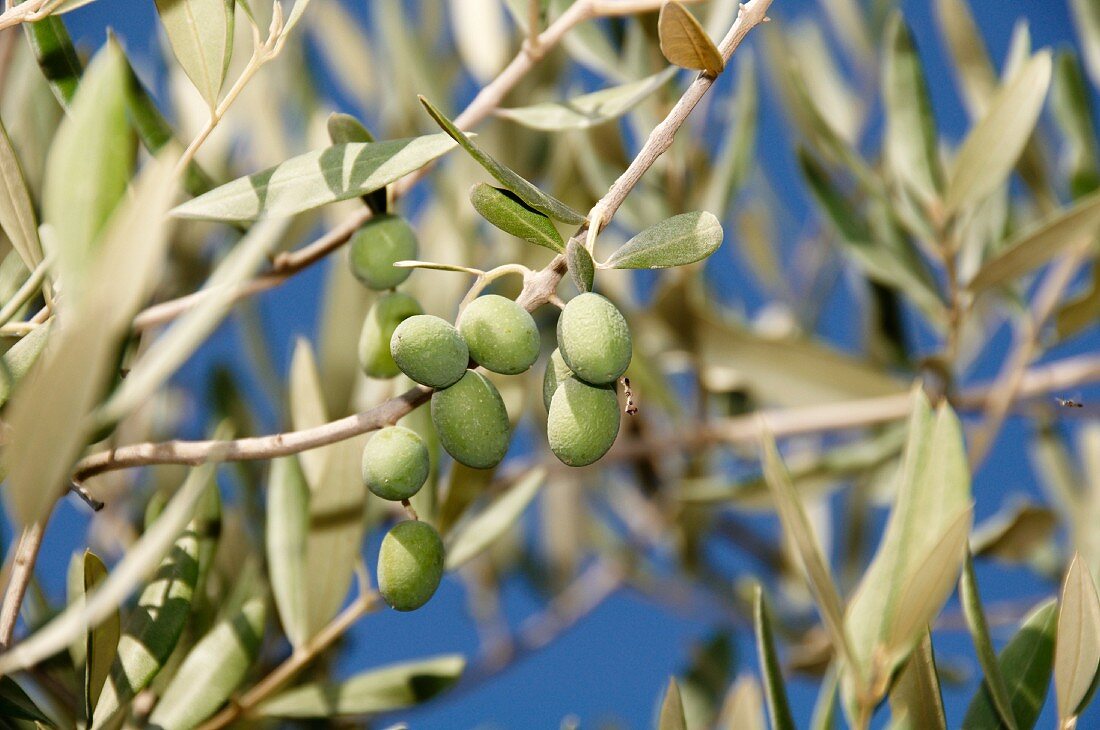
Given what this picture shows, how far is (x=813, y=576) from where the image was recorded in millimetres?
434

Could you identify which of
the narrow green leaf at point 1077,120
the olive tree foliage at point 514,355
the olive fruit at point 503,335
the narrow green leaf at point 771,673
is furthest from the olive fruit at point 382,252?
the narrow green leaf at point 1077,120

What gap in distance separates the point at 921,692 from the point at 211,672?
0.34 m

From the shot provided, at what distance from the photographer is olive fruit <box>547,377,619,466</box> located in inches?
14.4

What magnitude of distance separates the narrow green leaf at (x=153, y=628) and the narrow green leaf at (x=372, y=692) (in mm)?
110

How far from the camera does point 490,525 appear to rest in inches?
24.3

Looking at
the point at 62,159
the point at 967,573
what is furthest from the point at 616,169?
the point at 62,159

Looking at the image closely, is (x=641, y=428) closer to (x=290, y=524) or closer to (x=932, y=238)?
(x=932, y=238)

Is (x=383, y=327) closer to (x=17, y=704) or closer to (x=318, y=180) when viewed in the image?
(x=318, y=180)

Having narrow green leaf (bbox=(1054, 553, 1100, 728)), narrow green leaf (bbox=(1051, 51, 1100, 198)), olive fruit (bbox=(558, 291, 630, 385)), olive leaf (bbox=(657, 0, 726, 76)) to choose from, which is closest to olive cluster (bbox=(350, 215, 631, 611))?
olive fruit (bbox=(558, 291, 630, 385))

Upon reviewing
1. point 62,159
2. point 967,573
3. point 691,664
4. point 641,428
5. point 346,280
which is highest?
point 62,159

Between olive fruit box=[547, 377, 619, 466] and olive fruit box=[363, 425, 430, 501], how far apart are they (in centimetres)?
5

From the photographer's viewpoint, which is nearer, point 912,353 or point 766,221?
point 912,353

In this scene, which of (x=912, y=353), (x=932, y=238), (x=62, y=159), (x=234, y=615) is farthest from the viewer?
(x=912, y=353)

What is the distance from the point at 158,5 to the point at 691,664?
76 centimetres
